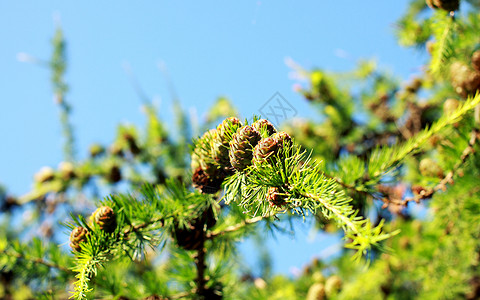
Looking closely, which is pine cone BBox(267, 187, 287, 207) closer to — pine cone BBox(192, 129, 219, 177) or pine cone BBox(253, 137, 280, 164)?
pine cone BBox(253, 137, 280, 164)

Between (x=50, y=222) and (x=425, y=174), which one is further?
(x=50, y=222)

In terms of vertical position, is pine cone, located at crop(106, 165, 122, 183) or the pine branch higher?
pine cone, located at crop(106, 165, 122, 183)

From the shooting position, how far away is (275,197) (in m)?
0.53

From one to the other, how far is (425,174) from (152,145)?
1.45 meters

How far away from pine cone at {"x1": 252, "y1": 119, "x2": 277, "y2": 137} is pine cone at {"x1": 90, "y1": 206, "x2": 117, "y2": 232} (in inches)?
12.3

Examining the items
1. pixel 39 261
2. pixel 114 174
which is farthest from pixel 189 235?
pixel 114 174

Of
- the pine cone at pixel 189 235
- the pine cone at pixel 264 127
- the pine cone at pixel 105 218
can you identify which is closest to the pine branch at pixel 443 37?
the pine cone at pixel 264 127

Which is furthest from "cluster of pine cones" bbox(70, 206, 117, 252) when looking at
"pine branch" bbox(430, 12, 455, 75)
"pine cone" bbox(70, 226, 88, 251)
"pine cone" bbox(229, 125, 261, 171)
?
"pine branch" bbox(430, 12, 455, 75)

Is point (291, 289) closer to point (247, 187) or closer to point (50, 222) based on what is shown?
point (247, 187)

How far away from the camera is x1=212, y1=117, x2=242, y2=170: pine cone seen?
0.61 metres

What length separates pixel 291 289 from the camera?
166 cm

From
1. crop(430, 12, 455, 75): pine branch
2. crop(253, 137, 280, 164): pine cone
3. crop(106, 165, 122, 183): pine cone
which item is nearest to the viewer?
crop(253, 137, 280, 164): pine cone

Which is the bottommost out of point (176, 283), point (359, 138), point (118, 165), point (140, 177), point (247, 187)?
point (359, 138)

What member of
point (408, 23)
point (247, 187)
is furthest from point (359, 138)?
point (247, 187)
